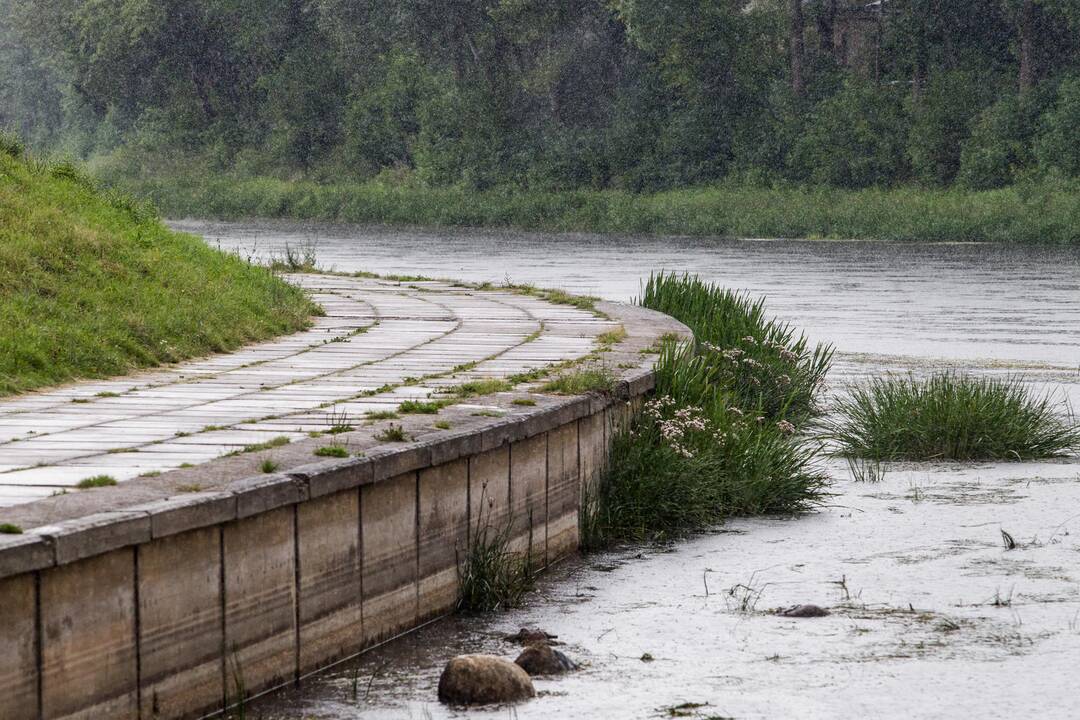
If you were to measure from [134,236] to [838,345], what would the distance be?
887 cm

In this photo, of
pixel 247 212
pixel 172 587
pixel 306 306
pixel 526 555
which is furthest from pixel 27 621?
pixel 247 212

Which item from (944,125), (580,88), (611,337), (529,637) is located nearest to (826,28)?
(944,125)

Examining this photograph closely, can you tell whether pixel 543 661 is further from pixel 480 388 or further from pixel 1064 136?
pixel 1064 136

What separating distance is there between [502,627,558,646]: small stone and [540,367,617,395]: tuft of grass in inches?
74.5

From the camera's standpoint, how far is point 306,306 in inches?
575

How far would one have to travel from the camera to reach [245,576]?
20.0 feet

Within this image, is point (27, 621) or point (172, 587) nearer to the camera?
point (27, 621)

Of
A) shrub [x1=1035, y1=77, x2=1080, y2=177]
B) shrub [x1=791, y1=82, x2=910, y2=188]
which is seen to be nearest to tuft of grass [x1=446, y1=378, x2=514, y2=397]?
shrub [x1=1035, y1=77, x2=1080, y2=177]

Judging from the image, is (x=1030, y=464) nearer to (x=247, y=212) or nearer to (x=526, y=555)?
(x=526, y=555)

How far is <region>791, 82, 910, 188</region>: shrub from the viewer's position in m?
55.1

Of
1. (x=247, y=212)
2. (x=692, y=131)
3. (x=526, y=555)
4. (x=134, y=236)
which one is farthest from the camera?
(x=247, y=212)

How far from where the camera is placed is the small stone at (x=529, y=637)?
7541mm

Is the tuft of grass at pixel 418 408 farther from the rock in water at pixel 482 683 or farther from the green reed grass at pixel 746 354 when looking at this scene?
the green reed grass at pixel 746 354

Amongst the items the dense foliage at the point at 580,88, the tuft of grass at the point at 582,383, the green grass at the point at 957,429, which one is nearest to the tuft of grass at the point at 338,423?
the tuft of grass at the point at 582,383
